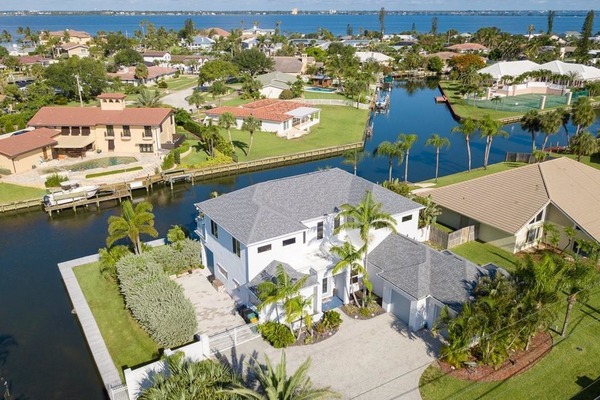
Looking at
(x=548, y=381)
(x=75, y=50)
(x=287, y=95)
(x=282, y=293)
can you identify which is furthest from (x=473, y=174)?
(x=75, y=50)

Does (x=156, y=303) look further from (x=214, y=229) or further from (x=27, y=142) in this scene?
(x=27, y=142)

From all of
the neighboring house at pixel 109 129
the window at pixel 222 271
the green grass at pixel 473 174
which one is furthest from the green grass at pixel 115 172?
the green grass at pixel 473 174

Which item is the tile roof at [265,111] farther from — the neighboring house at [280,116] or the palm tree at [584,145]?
the palm tree at [584,145]

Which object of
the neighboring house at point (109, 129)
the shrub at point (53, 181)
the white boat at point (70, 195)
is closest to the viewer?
the white boat at point (70, 195)

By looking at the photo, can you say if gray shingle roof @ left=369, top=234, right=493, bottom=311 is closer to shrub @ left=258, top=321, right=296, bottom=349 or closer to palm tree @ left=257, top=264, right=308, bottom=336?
palm tree @ left=257, top=264, right=308, bottom=336

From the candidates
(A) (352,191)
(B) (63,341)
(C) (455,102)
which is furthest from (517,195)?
(C) (455,102)

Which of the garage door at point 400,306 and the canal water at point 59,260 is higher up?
the garage door at point 400,306

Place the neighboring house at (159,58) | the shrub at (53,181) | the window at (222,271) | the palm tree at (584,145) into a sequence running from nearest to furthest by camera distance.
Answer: the window at (222,271)
the shrub at (53,181)
the palm tree at (584,145)
the neighboring house at (159,58)
